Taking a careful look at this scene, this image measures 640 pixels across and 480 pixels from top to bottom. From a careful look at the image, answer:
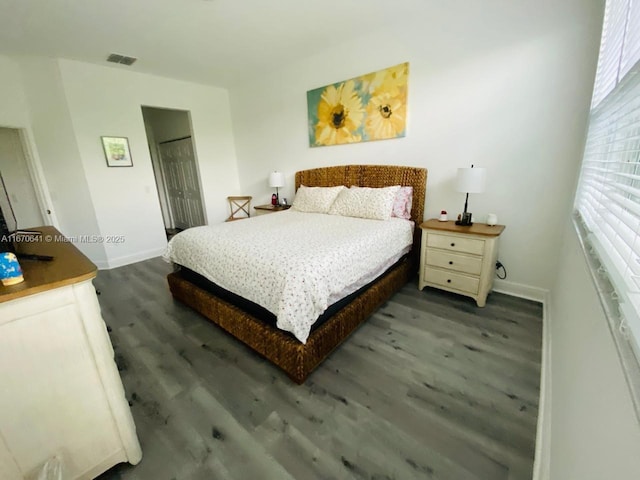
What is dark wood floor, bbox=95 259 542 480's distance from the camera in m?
1.23

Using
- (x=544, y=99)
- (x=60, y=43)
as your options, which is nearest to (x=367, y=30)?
(x=544, y=99)

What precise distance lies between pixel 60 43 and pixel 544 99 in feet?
15.5

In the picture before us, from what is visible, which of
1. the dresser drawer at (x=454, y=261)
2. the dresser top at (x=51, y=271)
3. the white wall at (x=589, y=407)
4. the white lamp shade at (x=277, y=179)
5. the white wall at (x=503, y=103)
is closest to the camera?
the white wall at (x=589, y=407)

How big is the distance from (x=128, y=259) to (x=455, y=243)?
173 inches

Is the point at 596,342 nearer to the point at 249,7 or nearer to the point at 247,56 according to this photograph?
the point at 249,7

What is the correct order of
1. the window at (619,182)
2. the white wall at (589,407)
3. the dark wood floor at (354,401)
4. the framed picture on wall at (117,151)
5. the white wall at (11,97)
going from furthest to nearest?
the framed picture on wall at (117,151) → the white wall at (11,97) → the dark wood floor at (354,401) → the window at (619,182) → the white wall at (589,407)

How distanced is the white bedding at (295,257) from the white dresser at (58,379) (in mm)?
816

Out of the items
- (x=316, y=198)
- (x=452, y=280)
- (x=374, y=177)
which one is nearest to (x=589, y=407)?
(x=452, y=280)

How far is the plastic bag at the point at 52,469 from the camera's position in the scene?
0.99 m

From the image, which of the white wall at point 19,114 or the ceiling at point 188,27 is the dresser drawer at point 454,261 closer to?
the ceiling at point 188,27

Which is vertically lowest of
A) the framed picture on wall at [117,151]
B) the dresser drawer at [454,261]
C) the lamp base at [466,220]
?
the dresser drawer at [454,261]

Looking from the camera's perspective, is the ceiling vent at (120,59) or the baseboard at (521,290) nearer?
the baseboard at (521,290)

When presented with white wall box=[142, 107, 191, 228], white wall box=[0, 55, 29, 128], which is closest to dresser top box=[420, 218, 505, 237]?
white wall box=[142, 107, 191, 228]

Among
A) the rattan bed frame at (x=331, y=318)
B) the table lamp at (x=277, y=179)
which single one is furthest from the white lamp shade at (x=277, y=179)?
the rattan bed frame at (x=331, y=318)
